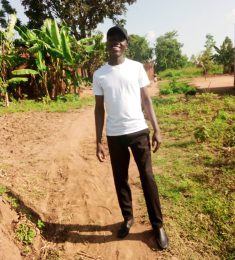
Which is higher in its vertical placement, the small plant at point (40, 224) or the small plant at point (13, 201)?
the small plant at point (13, 201)

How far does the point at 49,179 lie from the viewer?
4.81m

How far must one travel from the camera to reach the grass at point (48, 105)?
1052 cm

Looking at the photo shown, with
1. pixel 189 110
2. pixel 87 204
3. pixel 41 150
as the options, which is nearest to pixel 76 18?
pixel 189 110

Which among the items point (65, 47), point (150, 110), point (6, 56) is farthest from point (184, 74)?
point (150, 110)

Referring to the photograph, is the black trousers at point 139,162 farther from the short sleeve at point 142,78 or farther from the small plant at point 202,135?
the small plant at point 202,135

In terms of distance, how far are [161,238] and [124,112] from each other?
4.60 ft

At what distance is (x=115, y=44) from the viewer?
2.77 metres

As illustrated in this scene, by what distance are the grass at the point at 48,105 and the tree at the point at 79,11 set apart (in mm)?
11978

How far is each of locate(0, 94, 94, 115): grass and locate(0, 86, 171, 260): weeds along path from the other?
318cm

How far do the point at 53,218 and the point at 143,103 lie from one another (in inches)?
75.6

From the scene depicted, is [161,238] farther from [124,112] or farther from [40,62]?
[40,62]

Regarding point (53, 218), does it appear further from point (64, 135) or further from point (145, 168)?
point (64, 135)

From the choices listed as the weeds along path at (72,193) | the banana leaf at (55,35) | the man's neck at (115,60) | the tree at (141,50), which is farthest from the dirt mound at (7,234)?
the tree at (141,50)

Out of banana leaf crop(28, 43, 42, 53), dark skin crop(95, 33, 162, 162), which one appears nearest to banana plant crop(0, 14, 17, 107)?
banana leaf crop(28, 43, 42, 53)
